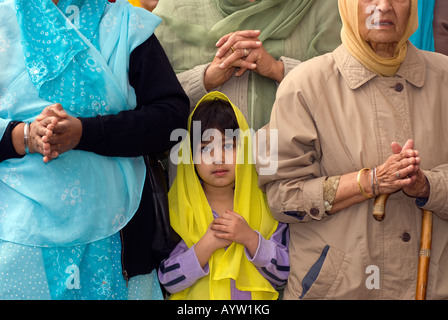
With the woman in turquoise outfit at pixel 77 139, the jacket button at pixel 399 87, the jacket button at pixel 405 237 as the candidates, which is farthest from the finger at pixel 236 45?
the jacket button at pixel 405 237

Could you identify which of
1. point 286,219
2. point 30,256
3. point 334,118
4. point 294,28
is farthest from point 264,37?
point 30,256

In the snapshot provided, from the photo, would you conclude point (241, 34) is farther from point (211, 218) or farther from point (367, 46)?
point (211, 218)

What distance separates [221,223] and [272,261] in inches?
10.3

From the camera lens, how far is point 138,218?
2832 mm

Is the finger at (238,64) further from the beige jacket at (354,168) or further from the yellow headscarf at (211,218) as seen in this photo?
the beige jacket at (354,168)

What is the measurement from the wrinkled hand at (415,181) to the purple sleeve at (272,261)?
1.88 feet

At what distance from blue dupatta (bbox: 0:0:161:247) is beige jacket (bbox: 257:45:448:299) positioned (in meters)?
0.64

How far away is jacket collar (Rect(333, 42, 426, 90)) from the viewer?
288 centimetres

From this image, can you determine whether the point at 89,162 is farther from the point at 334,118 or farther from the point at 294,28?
the point at 294,28

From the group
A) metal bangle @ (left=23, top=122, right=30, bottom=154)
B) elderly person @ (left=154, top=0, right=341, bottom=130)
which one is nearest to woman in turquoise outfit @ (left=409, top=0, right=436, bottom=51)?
elderly person @ (left=154, top=0, right=341, bottom=130)

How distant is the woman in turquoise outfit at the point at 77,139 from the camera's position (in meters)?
2.61

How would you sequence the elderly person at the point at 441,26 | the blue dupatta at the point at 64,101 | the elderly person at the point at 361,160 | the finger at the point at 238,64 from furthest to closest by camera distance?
the elderly person at the point at 441,26, the finger at the point at 238,64, the elderly person at the point at 361,160, the blue dupatta at the point at 64,101

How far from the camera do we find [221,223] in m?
2.98

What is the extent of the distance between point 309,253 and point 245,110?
725mm
